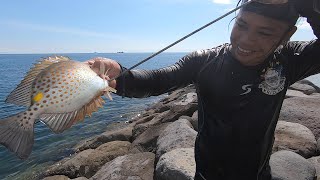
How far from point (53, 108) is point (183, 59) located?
1.35 m

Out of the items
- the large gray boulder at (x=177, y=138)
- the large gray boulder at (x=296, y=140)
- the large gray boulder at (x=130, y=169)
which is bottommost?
the large gray boulder at (x=130, y=169)

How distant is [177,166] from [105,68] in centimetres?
411

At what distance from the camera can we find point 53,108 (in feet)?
7.84

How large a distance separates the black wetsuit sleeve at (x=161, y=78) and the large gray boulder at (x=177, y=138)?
4.83m

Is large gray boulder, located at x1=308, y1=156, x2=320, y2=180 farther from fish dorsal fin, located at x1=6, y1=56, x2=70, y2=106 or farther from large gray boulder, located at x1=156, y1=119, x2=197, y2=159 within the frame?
fish dorsal fin, located at x1=6, y1=56, x2=70, y2=106

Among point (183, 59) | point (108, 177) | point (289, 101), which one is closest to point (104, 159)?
point (108, 177)

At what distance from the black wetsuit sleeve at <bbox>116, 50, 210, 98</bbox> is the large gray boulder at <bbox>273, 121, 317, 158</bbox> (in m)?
4.91

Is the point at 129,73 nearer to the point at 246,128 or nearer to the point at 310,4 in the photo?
the point at 246,128

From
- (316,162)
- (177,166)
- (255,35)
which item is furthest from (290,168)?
(255,35)

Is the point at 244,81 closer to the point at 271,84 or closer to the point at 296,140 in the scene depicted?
the point at 271,84

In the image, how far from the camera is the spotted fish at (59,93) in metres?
2.39

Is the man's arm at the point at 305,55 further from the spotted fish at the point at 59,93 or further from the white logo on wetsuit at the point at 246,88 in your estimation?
the spotted fish at the point at 59,93

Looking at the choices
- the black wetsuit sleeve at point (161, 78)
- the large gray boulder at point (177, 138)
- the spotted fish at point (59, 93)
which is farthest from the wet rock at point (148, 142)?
the spotted fish at point (59, 93)

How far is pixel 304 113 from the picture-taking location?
914 centimetres
